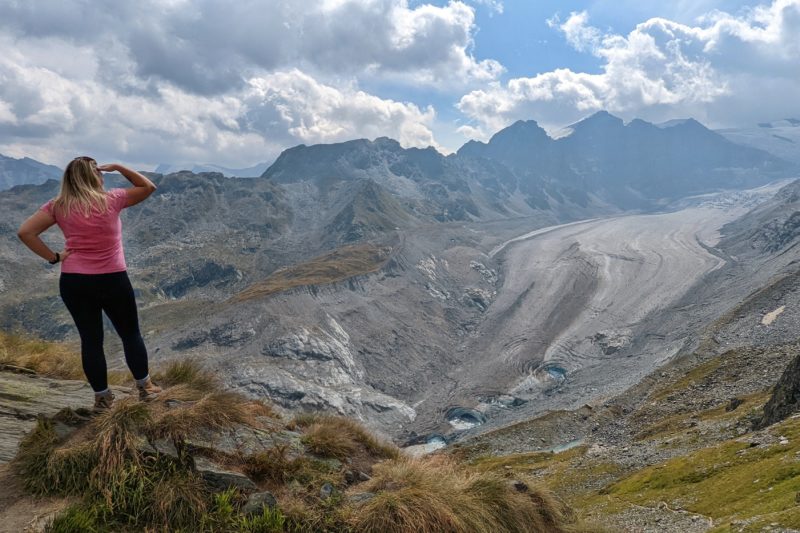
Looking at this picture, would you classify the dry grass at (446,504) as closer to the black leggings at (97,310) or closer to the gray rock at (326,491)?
the gray rock at (326,491)

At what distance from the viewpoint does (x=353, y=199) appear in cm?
19288

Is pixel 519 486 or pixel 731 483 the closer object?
pixel 519 486

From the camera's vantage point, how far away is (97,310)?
6094mm

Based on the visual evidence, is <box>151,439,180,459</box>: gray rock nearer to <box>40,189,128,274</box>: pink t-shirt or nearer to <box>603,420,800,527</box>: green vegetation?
<box>40,189,128,274</box>: pink t-shirt

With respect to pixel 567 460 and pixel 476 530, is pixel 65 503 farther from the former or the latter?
pixel 567 460

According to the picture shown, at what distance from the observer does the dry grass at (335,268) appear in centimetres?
8981

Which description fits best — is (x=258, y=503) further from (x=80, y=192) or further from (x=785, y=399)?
(x=785, y=399)

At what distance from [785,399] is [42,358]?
27276 millimetres

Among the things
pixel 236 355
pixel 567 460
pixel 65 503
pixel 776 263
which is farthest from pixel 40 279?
pixel 776 263

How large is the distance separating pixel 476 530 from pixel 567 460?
29.8 metres

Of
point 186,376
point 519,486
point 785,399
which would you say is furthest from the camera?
point 785,399

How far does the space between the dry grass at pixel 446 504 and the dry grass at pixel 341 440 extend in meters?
0.67

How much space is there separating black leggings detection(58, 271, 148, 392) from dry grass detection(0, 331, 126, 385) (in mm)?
3926

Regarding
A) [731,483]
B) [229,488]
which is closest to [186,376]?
[229,488]
